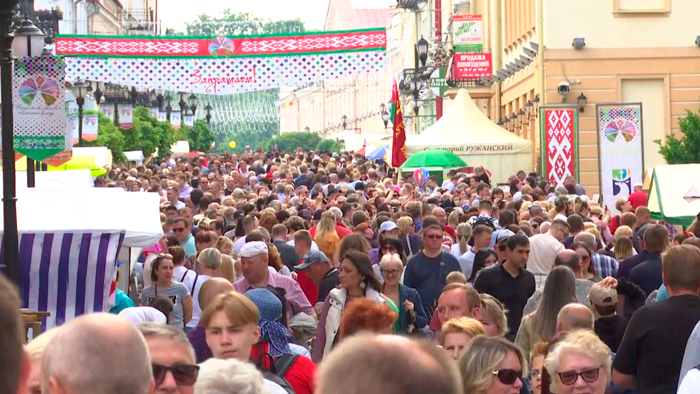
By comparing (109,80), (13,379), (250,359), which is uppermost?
(109,80)

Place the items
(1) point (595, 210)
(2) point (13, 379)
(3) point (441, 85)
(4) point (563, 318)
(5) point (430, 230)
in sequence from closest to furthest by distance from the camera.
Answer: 1. (2) point (13, 379)
2. (4) point (563, 318)
3. (5) point (430, 230)
4. (1) point (595, 210)
5. (3) point (441, 85)

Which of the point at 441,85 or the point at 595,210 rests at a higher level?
the point at 441,85

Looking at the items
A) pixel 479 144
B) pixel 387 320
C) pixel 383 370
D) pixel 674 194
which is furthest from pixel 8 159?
pixel 479 144

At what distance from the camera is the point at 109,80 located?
96.4 feet

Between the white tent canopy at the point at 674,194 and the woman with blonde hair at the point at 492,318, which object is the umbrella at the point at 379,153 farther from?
the woman with blonde hair at the point at 492,318

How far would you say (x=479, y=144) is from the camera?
34.6m

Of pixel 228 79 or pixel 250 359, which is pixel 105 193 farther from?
pixel 228 79

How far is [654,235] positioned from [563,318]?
410 centimetres

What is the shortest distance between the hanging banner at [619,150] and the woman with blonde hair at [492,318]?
1741 cm

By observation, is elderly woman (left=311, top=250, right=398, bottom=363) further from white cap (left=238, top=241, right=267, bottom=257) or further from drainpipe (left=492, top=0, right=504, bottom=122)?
drainpipe (left=492, top=0, right=504, bottom=122)

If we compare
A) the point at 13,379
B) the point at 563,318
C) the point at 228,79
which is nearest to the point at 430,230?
the point at 563,318

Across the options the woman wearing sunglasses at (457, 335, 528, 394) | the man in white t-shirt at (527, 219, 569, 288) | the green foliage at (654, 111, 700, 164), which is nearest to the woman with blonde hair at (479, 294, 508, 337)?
the woman wearing sunglasses at (457, 335, 528, 394)

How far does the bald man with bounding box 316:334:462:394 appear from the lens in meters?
2.42

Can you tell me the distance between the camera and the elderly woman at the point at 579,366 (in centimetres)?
626
